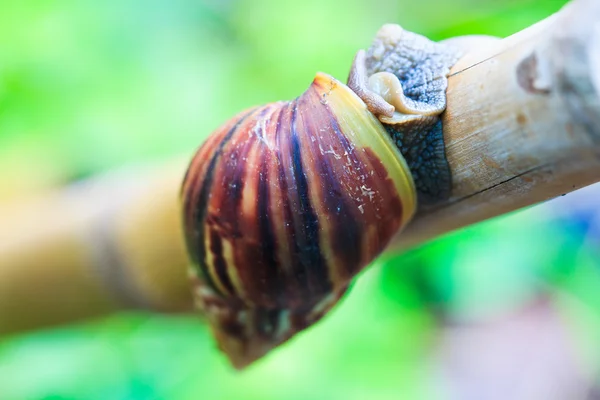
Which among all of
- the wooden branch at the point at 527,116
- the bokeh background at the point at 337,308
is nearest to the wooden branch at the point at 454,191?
the wooden branch at the point at 527,116

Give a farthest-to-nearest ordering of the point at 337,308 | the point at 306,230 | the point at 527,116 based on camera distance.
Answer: the point at 337,308 → the point at 306,230 → the point at 527,116

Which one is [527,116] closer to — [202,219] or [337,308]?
[202,219]

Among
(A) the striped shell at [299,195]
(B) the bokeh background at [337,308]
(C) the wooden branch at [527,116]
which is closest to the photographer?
(C) the wooden branch at [527,116]

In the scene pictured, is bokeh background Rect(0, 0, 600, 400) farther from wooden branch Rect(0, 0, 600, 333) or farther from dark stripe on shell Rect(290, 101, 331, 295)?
dark stripe on shell Rect(290, 101, 331, 295)

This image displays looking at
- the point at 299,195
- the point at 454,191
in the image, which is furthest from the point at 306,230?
the point at 454,191

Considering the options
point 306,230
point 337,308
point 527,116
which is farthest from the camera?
point 337,308

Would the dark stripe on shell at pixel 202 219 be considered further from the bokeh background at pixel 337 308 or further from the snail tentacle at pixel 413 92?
the bokeh background at pixel 337 308

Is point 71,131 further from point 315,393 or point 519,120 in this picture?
point 519,120
